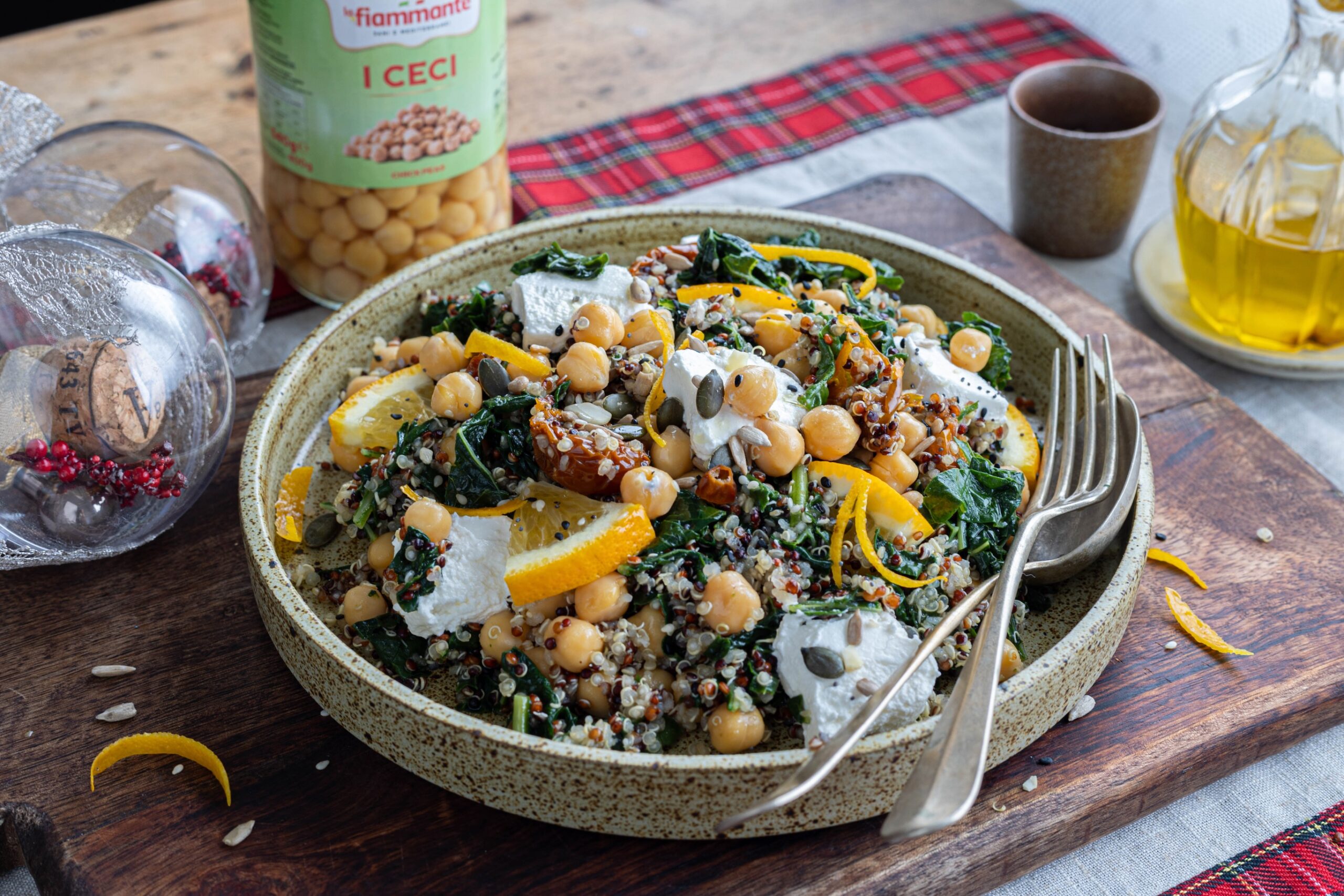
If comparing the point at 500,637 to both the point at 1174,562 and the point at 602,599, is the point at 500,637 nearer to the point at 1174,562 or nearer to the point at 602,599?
the point at 602,599

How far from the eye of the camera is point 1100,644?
215 cm

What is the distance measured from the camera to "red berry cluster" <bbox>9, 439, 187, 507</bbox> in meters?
2.32

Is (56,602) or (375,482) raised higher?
(375,482)

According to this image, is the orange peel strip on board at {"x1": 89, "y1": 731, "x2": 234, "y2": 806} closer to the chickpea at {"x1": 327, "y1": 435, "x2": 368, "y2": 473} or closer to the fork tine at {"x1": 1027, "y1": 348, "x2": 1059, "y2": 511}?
the chickpea at {"x1": 327, "y1": 435, "x2": 368, "y2": 473}

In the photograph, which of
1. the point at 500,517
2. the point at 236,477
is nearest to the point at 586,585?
the point at 500,517

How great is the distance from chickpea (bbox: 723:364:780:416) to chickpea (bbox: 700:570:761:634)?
33cm

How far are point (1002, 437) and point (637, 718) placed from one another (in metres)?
1.04

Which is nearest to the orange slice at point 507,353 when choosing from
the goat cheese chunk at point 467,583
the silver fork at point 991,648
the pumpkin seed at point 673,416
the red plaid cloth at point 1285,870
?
the pumpkin seed at point 673,416

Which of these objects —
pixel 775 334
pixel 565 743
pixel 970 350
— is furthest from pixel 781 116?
pixel 565 743

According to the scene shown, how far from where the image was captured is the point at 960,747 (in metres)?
1.84

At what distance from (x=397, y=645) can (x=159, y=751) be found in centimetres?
48

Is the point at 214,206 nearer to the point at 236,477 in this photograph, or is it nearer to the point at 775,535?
the point at 236,477

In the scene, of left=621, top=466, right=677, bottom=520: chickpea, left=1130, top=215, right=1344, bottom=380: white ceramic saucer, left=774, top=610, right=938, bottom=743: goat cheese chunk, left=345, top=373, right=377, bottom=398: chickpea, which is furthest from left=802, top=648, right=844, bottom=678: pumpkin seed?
left=1130, top=215, right=1344, bottom=380: white ceramic saucer

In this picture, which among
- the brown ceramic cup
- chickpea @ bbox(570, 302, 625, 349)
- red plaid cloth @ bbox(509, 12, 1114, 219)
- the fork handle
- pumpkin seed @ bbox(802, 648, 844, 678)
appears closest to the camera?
the fork handle
